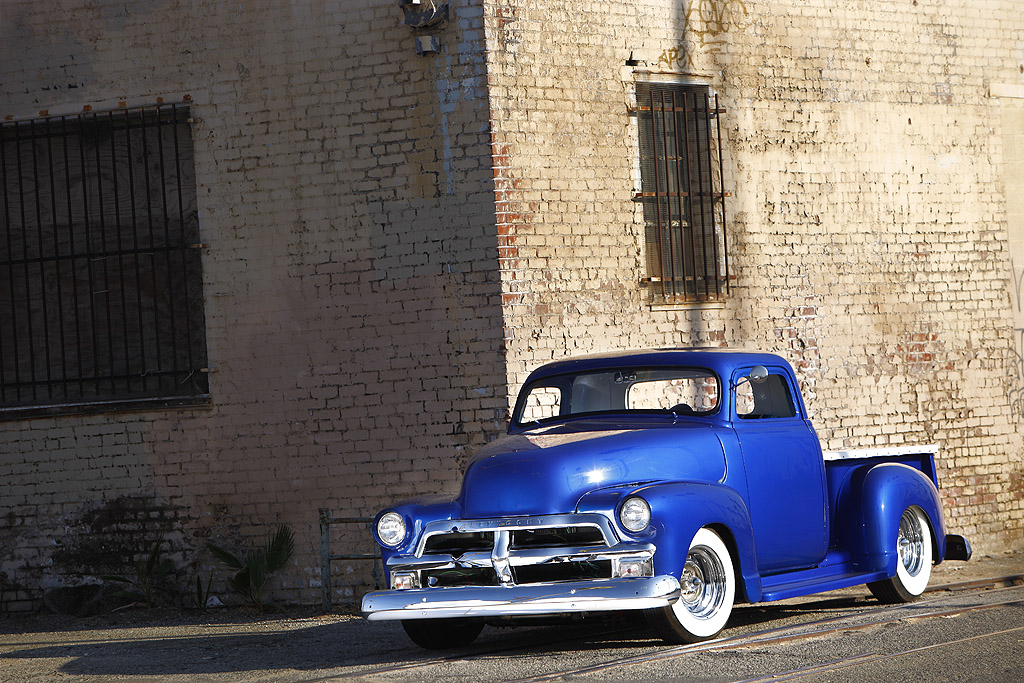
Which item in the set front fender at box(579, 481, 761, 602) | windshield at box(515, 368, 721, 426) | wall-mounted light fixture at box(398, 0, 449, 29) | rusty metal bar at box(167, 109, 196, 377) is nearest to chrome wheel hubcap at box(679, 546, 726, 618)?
front fender at box(579, 481, 761, 602)

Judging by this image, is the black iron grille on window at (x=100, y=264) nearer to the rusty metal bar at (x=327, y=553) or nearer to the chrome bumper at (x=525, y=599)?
the rusty metal bar at (x=327, y=553)

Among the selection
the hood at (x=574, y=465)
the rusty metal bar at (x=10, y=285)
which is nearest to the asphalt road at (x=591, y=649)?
the hood at (x=574, y=465)

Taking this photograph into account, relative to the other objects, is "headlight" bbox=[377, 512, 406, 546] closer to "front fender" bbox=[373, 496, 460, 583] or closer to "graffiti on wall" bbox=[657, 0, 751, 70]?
"front fender" bbox=[373, 496, 460, 583]

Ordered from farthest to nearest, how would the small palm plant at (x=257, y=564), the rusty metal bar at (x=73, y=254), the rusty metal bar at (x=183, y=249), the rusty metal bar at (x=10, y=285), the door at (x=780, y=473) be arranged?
the rusty metal bar at (x=10, y=285), the rusty metal bar at (x=73, y=254), the rusty metal bar at (x=183, y=249), the small palm plant at (x=257, y=564), the door at (x=780, y=473)

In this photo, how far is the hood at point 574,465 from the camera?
259 inches

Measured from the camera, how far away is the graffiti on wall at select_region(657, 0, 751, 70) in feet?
35.3

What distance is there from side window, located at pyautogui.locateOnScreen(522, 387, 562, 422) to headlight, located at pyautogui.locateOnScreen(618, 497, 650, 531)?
1.74m

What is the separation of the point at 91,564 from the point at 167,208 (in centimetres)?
304

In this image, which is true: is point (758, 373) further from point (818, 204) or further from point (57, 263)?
point (57, 263)

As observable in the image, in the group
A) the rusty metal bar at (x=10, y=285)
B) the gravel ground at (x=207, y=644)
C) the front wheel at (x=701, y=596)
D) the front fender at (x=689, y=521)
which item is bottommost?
the gravel ground at (x=207, y=644)

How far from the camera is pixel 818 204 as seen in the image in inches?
445

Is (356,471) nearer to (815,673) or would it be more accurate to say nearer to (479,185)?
(479,185)

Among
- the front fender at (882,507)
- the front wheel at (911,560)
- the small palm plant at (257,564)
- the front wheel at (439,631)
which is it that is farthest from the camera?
the small palm plant at (257,564)

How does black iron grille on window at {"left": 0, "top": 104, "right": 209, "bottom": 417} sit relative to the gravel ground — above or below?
above
